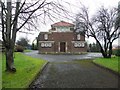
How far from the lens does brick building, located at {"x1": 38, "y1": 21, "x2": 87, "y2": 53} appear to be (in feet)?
212

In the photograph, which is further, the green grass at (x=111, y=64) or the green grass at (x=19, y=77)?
the green grass at (x=111, y=64)

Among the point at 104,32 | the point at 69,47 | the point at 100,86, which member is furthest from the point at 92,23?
the point at 100,86

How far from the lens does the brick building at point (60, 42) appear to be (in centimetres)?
6450

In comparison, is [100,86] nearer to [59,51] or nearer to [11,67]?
[11,67]

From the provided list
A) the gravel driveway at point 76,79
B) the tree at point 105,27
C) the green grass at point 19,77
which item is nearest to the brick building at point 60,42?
the tree at point 105,27

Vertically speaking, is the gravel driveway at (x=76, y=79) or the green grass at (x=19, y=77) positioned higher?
the green grass at (x=19, y=77)

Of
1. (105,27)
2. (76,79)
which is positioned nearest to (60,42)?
(105,27)

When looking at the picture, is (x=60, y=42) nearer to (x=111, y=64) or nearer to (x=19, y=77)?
(x=111, y=64)

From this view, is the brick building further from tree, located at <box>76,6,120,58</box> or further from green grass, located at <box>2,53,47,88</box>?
green grass, located at <box>2,53,47,88</box>

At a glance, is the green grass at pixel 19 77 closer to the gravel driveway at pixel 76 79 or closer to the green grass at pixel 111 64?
the gravel driveway at pixel 76 79

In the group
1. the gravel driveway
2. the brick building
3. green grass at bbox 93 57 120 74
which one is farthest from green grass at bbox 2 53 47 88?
the brick building

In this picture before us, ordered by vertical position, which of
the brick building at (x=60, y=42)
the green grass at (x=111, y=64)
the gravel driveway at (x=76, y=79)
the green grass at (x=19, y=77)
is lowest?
the gravel driveway at (x=76, y=79)

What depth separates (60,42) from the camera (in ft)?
214

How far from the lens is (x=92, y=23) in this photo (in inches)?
1585
